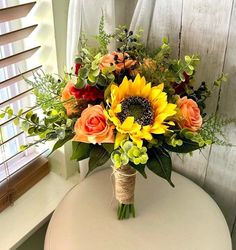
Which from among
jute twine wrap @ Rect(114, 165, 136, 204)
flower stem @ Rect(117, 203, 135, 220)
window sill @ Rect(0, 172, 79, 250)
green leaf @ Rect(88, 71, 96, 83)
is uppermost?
green leaf @ Rect(88, 71, 96, 83)

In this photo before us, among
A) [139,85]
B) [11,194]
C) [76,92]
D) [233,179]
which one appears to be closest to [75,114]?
[76,92]

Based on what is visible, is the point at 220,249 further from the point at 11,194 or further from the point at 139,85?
the point at 11,194

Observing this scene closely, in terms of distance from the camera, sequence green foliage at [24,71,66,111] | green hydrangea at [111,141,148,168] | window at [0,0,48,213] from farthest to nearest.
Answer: window at [0,0,48,213], green foliage at [24,71,66,111], green hydrangea at [111,141,148,168]

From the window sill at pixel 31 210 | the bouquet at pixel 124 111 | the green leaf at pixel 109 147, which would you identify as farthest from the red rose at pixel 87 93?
the window sill at pixel 31 210

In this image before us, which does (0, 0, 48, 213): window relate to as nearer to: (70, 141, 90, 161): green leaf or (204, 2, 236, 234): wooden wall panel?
(70, 141, 90, 161): green leaf

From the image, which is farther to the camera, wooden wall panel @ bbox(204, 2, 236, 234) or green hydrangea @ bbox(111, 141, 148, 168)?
wooden wall panel @ bbox(204, 2, 236, 234)

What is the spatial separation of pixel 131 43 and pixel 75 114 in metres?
0.23

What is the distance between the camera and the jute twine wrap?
0.88 metres

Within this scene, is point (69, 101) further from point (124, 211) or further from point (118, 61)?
point (124, 211)

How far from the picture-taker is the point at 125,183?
0.91 metres

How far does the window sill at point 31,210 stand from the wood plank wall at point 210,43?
1.46 feet

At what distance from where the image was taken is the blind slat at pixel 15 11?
87 centimetres

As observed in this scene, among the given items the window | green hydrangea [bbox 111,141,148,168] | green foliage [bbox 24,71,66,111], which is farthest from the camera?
the window

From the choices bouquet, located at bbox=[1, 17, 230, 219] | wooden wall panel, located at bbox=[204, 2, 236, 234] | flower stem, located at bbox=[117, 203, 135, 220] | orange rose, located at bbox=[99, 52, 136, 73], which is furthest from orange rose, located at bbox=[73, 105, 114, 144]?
wooden wall panel, located at bbox=[204, 2, 236, 234]
